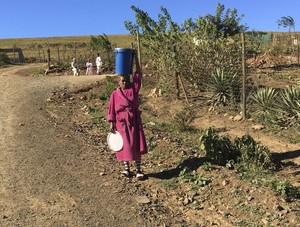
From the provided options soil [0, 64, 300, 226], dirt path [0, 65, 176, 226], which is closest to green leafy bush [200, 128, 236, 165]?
soil [0, 64, 300, 226]

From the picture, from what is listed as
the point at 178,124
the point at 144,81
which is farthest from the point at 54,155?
the point at 144,81

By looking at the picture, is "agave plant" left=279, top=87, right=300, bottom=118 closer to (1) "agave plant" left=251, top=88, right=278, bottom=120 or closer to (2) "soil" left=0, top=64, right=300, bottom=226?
(1) "agave plant" left=251, top=88, right=278, bottom=120

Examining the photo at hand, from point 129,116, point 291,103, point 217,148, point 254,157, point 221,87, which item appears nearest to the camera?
point 254,157

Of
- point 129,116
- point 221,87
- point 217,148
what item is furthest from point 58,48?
point 217,148

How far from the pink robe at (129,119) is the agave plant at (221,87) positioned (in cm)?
468

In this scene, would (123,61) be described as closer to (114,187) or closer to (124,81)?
(124,81)

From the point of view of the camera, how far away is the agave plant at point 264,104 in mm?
8734

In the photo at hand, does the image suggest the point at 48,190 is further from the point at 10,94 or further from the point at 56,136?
the point at 10,94

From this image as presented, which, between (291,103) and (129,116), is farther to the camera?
(291,103)

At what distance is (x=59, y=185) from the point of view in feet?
18.6

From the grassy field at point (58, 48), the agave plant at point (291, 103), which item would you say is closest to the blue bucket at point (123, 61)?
the agave plant at point (291, 103)

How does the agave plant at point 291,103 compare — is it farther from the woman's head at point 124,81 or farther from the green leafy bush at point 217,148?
the woman's head at point 124,81

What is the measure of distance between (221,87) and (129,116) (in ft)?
15.8

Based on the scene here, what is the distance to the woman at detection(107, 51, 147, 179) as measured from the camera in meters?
5.77
